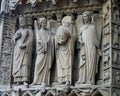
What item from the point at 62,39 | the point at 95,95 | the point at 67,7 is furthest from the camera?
the point at 67,7

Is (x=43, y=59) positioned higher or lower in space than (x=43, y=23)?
lower

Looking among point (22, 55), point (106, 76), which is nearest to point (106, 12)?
point (106, 76)

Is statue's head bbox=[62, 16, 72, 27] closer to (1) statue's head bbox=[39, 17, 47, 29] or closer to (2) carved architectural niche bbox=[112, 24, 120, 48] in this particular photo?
(1) statue's head bbox=[39, 17, 47, 29]

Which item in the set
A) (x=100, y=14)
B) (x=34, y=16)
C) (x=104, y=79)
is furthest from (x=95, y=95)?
(x=34, y=16)

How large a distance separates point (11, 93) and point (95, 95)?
4.65ft

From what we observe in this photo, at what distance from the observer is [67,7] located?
569 centimetres

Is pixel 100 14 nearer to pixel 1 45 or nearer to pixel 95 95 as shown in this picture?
pixel 95 95

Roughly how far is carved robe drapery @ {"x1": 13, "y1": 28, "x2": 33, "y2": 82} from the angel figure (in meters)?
0.89

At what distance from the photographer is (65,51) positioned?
17.6 feet

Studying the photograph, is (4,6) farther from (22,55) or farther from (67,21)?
(67,21)

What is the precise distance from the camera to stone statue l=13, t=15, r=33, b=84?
18.1 ft

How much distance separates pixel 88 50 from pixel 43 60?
78 cm

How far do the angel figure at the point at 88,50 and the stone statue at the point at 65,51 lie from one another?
15 centimetres

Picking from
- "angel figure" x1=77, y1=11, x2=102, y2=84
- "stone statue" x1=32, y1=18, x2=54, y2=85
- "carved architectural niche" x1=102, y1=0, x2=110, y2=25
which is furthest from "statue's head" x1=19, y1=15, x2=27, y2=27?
"carved architectural niche" x1=102, y1=0, x2=110, y2=25
